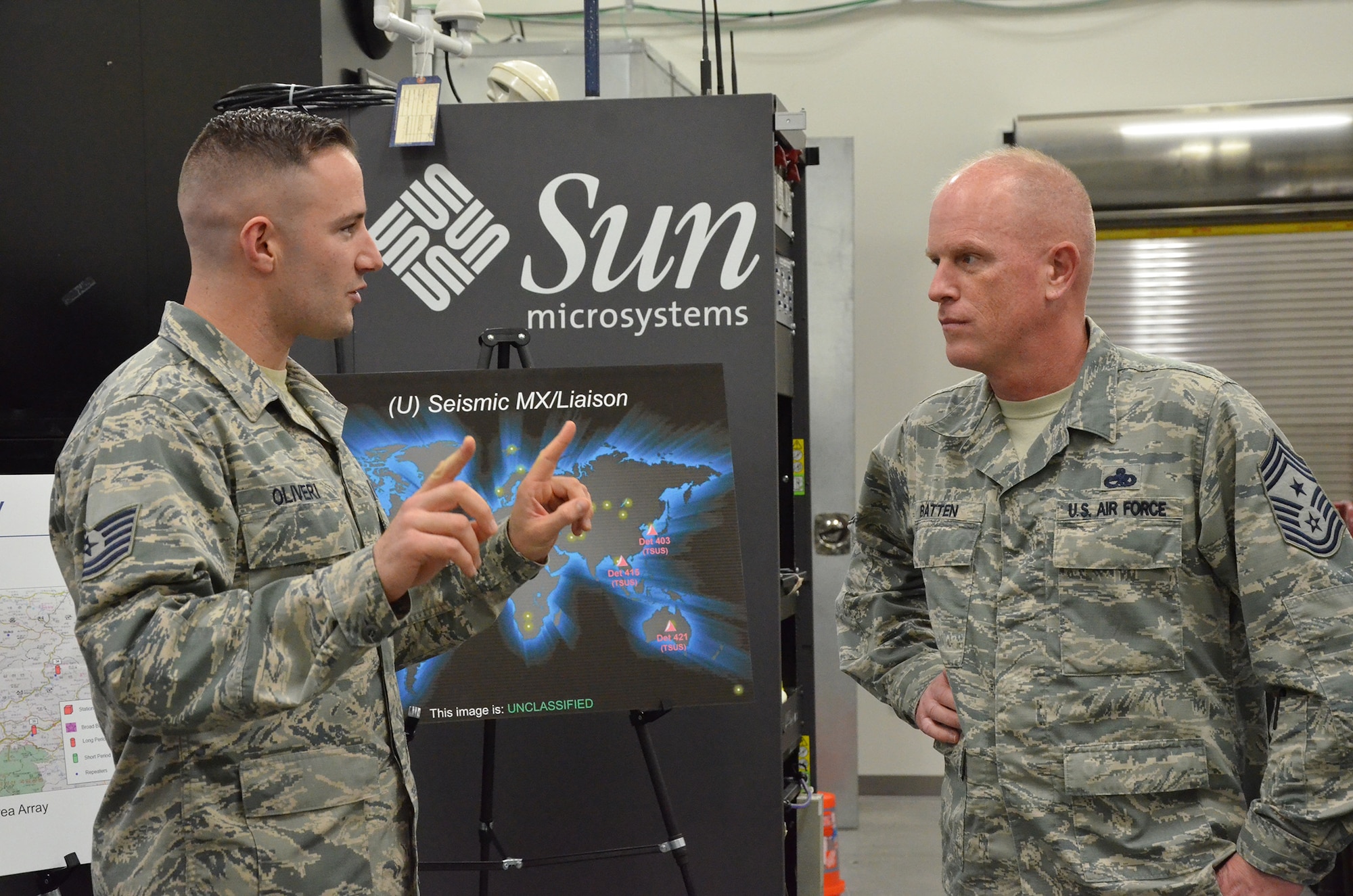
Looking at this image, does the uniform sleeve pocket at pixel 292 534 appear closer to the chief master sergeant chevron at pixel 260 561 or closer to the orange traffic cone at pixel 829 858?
the chief master sergeant chevron at pixel 260 561

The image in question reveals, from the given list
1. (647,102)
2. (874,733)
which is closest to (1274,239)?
(874,733)

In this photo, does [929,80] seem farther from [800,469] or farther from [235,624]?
[235,624]

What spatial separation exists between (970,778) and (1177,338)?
4.06 metres

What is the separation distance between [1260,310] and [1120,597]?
4131 mm

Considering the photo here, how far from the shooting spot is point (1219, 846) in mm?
1676

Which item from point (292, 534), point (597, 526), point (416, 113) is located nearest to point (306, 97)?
point (416, 113)

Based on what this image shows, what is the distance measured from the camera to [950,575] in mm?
1922

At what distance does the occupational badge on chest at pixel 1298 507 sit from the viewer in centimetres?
165

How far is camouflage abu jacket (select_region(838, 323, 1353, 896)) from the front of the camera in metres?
1.61

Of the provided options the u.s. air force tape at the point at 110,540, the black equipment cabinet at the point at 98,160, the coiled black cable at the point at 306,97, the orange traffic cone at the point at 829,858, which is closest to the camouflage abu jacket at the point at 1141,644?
the u.s. air force tape at the point at 110,540

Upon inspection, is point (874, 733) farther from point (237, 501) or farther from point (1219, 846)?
point (237, 501)

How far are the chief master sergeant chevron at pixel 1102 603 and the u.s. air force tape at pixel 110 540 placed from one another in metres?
1.14

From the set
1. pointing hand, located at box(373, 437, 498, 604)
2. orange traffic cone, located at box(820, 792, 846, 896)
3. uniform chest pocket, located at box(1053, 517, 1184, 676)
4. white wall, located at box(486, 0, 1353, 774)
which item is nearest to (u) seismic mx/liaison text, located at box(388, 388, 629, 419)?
uniform chest pocket, located at box(1053, 517, 1184, 676)

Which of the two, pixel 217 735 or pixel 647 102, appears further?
pixel 647 102
